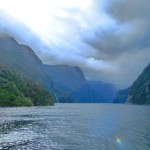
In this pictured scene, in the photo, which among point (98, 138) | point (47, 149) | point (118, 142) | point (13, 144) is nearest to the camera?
point (47, 149)

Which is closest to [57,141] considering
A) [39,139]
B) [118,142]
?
[39,139]

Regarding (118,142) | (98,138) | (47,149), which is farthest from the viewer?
(98,138)

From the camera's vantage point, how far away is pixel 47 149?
72.2m

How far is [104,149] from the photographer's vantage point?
240ft

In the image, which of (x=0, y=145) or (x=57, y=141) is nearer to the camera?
(x=0, y=145)

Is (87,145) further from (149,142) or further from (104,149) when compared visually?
(149,142)

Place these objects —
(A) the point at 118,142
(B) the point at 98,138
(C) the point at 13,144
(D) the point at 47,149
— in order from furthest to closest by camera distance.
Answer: (B) the point at 98,138
(A) the point at 118,142
(C) the point at 13,144
(D) the point at 47,149

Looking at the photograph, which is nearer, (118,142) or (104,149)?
(104,149)

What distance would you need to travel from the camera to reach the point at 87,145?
3078 inches

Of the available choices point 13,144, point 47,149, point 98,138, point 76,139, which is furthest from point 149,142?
point 13,144

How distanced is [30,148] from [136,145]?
29.4m

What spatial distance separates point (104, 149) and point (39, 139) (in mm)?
23763

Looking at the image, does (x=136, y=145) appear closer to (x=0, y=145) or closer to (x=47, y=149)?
(x=47, y=149)

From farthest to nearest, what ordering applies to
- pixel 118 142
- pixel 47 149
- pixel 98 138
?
pixel 98 138, pixel 118 142, pixel 47 149
